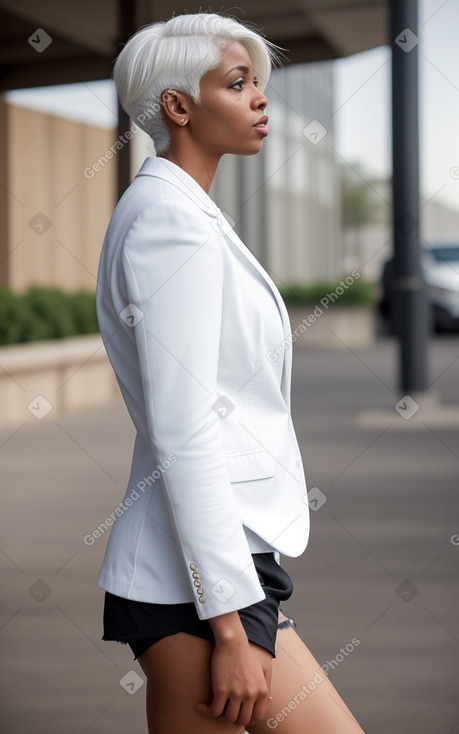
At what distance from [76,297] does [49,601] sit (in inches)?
339

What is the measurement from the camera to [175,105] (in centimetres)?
161

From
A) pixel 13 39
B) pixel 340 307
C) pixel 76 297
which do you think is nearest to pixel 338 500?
pixel 76 297

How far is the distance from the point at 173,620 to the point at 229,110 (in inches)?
29.6

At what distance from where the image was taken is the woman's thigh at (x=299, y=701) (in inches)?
61.7

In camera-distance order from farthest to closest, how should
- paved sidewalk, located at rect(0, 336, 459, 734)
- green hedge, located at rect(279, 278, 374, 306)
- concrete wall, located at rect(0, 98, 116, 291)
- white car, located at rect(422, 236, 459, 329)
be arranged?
green hedge, located at rect(279, 278, 374, 306)
white car, located at rect(422, 236, 459, 329)
concrete wall, located at rect(0, 98, 116, 291)
paved sidewalk, located at rect(0, 336, 459, 734)

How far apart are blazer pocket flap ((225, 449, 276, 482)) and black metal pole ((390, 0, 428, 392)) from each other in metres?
7.90

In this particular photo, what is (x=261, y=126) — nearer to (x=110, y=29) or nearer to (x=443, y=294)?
(x=110, y=29)

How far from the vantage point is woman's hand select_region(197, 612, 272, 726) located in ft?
4.80

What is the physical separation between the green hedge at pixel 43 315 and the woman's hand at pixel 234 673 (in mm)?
9654

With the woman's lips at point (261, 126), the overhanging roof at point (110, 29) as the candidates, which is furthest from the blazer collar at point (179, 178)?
the overhanging roof at point (110, 29)

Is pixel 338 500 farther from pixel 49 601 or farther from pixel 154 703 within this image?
pixel 154 703

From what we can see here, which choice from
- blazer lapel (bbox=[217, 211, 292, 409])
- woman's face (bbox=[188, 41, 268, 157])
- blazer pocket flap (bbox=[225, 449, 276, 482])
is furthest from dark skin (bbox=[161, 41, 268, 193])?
blazer pocket flap (bbox=[225, 449, 276, 482])

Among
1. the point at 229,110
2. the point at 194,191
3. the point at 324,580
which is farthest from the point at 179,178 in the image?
the point at 324,580

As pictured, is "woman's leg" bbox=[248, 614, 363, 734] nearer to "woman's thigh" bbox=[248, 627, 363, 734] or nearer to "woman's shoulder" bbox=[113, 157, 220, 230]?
"woman's thigh" bbox=[248, 627, 363, 734]
